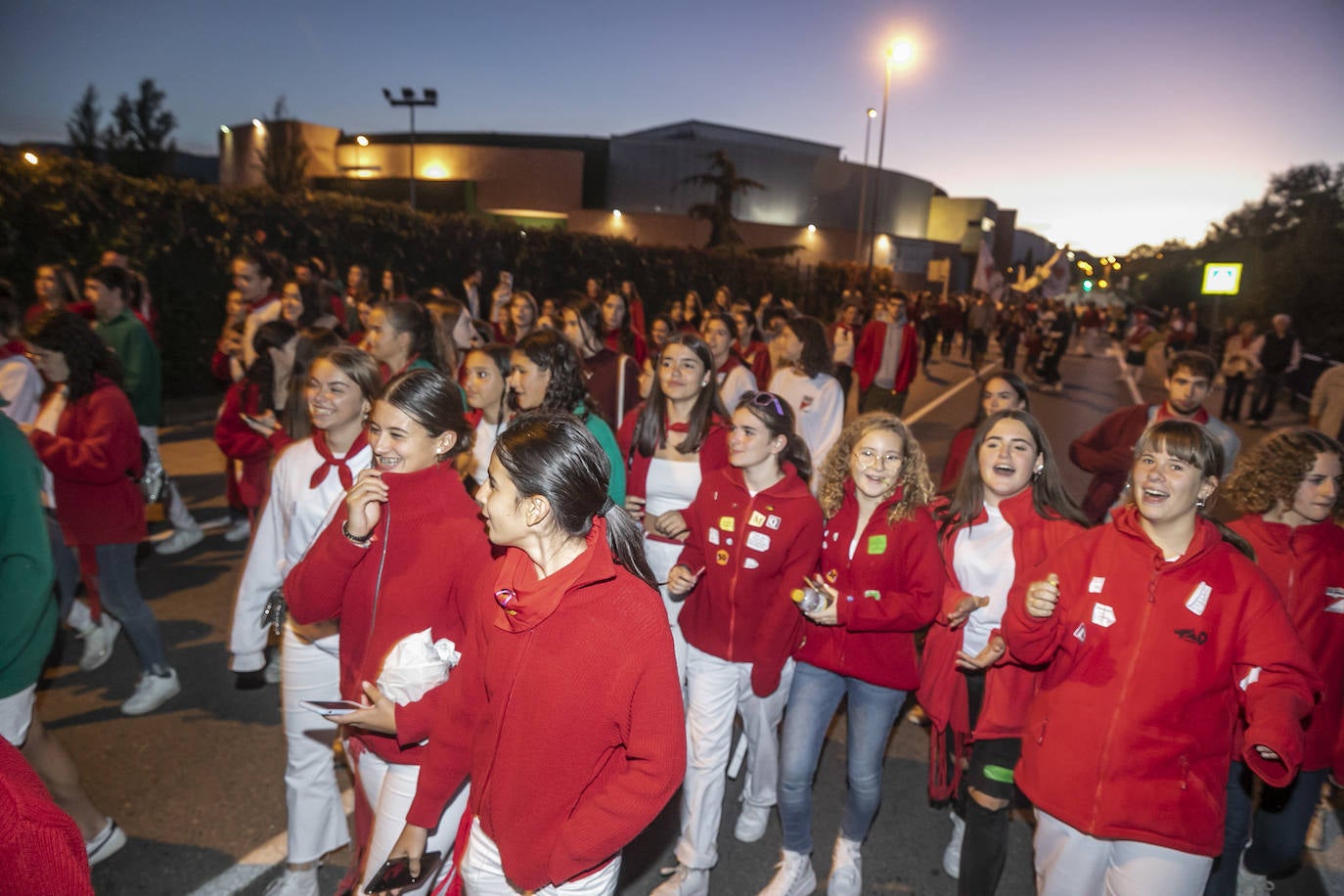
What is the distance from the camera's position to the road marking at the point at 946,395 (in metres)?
15.5

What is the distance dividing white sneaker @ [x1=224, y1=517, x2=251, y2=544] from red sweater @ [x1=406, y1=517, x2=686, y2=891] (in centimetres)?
588

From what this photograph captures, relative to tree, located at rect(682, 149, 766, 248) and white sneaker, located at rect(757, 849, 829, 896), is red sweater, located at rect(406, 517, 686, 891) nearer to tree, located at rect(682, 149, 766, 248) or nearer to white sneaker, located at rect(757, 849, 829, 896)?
white sneaker, located at rect(757, 849, 829, 896)

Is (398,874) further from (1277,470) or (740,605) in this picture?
(1277,470)

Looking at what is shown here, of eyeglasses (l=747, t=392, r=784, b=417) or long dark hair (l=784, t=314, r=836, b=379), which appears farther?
long dark hair (l=784, t=314, r=836, b=379)

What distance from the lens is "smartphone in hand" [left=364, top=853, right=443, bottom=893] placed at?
2.07 metres

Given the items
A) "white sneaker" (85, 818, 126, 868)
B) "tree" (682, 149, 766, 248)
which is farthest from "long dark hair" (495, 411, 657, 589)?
"tree" (682, 149, 766, 248)

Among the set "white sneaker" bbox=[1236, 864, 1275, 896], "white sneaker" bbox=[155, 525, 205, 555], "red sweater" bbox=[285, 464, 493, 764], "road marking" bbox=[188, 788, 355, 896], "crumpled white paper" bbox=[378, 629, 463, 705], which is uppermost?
"red sweater" bbox=[285, 464, 493, 764]

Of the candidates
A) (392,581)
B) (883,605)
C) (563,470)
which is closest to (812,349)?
(883,605)

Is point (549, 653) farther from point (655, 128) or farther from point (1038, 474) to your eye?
point (655, 128)

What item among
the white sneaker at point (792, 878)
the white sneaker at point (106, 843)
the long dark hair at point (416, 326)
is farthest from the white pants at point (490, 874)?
the long dark hair at point (416, 326)

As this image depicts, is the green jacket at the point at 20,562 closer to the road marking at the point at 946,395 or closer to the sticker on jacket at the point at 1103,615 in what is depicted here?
the sticker on jacket at the point at 1103,615

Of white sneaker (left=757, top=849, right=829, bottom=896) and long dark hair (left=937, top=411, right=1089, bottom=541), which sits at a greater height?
long dark hair (left=937, top=411, right=1089, bottom=541)

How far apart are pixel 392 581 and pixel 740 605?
1.44 meters

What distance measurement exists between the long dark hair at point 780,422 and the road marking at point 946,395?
398 inches
